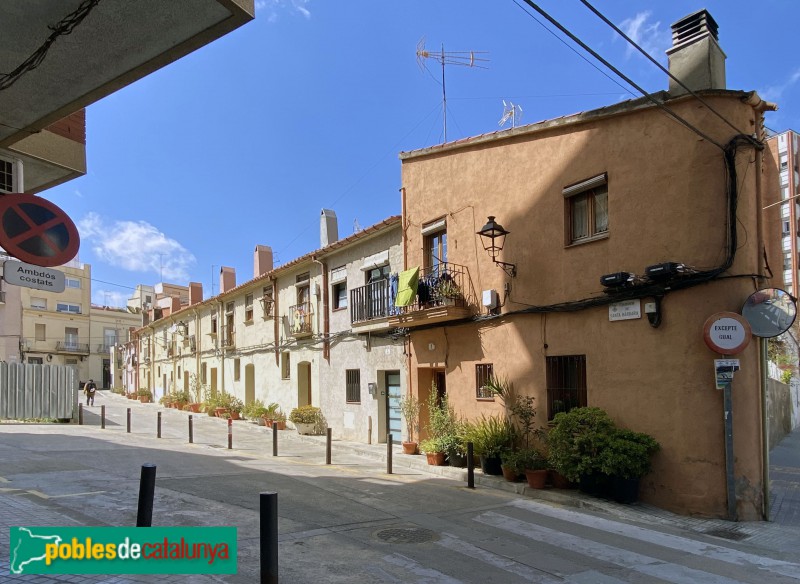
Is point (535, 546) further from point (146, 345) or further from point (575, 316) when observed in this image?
point (146, 345)

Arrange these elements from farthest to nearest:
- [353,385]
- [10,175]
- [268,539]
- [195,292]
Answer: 1. [195,292]
2. [353,385]
3. [10,175]
4. [268,539]

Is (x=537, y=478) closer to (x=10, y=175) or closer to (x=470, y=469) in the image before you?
(x=470, y=469)

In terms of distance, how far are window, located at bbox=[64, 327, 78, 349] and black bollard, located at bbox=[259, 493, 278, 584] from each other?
58042 millimetres

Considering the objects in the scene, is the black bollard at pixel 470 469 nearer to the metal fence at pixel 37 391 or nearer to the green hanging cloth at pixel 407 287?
the green hanging cloth at pixel 407 287

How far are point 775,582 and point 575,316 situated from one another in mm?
5235

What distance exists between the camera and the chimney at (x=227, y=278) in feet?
100

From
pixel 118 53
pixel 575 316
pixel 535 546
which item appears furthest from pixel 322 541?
pixel 575 316

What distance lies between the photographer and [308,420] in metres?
18.8

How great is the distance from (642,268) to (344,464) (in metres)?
7.83

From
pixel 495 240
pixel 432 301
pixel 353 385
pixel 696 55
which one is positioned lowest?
pixel 353 385

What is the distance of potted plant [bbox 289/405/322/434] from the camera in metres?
18.8

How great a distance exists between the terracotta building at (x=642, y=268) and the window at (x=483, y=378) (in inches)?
1.4

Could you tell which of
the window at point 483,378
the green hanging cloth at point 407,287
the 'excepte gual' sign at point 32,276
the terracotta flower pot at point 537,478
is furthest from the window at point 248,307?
the 'excepte gual' sign at point 32,276

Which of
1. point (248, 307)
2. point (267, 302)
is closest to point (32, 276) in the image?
point (267, 302)
